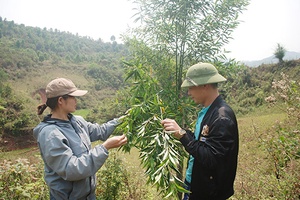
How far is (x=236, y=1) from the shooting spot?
10.2ft

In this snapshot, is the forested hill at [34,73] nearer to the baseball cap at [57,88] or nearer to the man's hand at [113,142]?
the baseball cap at [57,88]

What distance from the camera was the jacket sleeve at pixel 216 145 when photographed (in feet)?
6.04

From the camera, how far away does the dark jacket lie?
185cm

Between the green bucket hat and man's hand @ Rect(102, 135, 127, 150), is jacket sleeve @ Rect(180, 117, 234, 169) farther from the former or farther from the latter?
man's hand @ Rect(102, 135, 127, 150)

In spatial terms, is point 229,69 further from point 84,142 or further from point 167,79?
point 84,142

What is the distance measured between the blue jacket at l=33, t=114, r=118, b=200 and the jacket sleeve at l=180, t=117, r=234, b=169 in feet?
2.86

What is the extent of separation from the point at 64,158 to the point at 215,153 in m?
1.31

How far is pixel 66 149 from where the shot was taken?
194 centimetres

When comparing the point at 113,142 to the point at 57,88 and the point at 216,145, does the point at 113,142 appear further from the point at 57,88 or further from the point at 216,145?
the point at 216,145

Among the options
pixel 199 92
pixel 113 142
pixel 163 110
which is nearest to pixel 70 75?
pixel 163 110

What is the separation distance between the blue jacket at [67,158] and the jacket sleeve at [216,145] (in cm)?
87

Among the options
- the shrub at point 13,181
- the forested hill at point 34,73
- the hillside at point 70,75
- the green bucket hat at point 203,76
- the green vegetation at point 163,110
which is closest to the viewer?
the green bucket hat at point 203,76

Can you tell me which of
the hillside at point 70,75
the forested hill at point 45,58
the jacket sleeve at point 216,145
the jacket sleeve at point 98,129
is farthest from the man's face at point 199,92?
the forested hill at point 45,58

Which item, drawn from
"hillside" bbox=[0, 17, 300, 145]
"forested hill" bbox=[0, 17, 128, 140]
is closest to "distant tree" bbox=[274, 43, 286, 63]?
"hillside" bbox=[0, 17, 300, 145]
